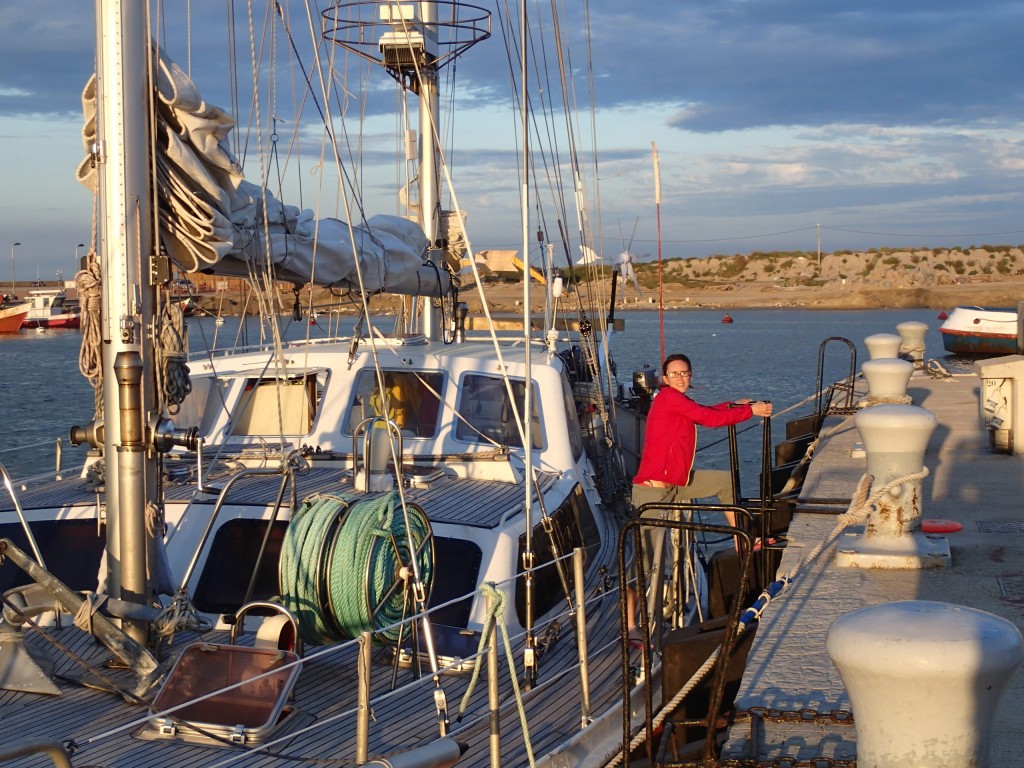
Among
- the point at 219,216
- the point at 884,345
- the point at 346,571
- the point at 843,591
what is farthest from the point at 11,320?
the point at 843,591

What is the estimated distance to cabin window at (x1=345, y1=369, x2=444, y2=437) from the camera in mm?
8914

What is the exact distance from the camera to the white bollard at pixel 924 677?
3.44 m

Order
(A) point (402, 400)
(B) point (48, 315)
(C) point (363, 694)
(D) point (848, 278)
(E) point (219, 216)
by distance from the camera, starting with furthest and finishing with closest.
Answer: (D) point (848, 278) → (B) point (48, 315) → (A) point (402, 400) → (E) point (219, 216) → (C) point (363, 694)

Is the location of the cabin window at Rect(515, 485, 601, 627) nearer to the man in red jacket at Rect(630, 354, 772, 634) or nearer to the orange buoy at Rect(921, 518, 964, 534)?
the man in red jacket at Rect(630, 354, 772, 634)

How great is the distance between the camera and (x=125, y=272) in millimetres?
5617

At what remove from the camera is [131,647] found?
5.45 metres

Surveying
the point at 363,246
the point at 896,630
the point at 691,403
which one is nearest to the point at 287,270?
the point at 363,246

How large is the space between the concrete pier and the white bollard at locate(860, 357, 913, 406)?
0.73 metres

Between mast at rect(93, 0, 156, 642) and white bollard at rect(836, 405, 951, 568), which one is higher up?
mast at rect(93, 0, 156, 642)

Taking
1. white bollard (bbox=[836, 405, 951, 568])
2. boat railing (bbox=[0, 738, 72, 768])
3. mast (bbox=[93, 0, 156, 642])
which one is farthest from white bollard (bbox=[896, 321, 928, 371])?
boat railing (bbox=[0, 738, 72, 768])

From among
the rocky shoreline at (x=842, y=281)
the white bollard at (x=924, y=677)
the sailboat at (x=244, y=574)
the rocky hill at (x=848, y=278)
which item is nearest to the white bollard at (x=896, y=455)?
the sailboat at (x=244, y=574)

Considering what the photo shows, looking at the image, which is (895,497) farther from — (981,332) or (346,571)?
(981,332)

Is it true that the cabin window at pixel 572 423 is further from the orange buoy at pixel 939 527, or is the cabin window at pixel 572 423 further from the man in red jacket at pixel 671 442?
the orange buoy at pixel 939 527

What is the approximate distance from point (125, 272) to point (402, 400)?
11.9 feet
